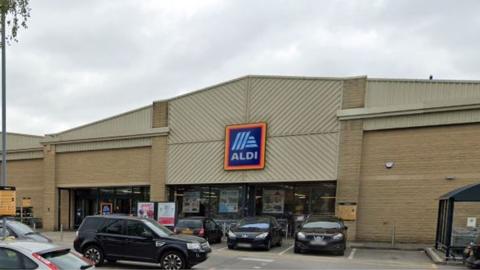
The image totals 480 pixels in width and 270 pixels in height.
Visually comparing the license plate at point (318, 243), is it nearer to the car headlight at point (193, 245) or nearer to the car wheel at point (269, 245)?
the car wheel at point (269, 245)

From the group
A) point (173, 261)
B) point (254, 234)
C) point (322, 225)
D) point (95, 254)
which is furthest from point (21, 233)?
point (322, 225)

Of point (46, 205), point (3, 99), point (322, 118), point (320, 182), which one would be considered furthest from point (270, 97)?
point (46, 205)

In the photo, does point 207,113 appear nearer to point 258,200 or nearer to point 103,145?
point 258,200

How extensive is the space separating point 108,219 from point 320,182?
12.6 m

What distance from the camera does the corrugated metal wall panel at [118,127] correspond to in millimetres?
28500

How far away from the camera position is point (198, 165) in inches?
1032

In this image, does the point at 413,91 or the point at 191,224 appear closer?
the point at 191,224

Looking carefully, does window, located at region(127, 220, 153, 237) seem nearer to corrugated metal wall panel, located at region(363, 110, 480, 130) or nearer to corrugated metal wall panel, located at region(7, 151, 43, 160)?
corrugated metal wall panel, located at region(363, 110, 480, 130)

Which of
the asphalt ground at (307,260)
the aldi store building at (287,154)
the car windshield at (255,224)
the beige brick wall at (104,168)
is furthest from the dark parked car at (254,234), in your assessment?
the beige brick wall at (104,168)

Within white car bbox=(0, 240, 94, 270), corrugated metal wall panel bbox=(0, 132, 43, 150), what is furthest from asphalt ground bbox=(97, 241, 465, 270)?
corrugated metal wall panel bbox=(0, 132, 43, 150)

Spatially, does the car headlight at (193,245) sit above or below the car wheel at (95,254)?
above

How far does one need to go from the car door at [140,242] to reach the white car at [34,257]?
602cm

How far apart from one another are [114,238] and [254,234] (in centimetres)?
647

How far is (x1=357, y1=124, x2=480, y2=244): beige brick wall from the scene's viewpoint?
1942 centimetres
